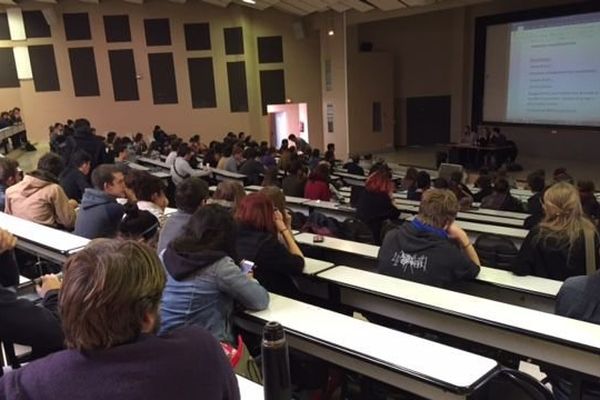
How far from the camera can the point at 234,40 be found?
1481cm

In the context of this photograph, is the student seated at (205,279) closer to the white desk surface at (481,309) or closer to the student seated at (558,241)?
the white desk surface at (481,309)

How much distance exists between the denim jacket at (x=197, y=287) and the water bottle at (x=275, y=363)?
29.4 inches

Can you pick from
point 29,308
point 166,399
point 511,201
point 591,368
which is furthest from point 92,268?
point 511,201

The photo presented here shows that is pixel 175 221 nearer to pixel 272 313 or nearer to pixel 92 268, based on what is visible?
pixel 272 313

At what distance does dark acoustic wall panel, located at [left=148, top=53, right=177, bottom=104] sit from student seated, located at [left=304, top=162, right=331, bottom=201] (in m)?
10.3

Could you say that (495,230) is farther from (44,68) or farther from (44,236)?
(44,68)

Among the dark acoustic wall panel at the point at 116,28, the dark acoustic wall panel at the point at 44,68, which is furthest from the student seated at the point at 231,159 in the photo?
the dark acoustic wall panel at the point at 44,68

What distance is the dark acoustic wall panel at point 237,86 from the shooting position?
49.2 ft

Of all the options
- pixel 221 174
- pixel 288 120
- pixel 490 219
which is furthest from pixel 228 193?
pixel 288 120

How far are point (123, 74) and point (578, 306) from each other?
48.6 ft

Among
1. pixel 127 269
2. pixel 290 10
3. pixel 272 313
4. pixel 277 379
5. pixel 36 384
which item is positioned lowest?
pixel 272 313

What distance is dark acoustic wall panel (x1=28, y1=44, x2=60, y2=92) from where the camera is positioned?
565 inches

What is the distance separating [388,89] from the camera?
14953 millimetres

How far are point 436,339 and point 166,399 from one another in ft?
6.10
